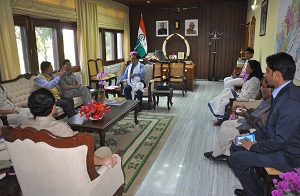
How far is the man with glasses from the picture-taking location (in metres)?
2.46

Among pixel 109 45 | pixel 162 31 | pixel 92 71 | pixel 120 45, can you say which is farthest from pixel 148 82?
pixel 162 31

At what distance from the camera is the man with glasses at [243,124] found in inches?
97.0

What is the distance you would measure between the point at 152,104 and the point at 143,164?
8.87 feet

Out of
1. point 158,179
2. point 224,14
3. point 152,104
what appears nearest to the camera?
point 158,179

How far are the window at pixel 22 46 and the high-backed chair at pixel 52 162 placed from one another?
3.61 meters

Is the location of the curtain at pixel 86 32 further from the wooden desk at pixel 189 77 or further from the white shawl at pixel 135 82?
the wooden desk at pixel 189 77

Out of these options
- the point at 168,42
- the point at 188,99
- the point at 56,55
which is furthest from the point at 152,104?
the point at 168,42

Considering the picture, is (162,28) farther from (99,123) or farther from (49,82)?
(99,123)

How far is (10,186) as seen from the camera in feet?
5.16

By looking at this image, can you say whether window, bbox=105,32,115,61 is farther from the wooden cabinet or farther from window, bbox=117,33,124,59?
the wooden cabinet

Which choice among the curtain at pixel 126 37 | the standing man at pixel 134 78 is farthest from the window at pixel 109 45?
the standing man at pixel 134 78

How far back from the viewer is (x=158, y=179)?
2.51 metres

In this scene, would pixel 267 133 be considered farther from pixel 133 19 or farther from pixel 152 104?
pixel 133 19

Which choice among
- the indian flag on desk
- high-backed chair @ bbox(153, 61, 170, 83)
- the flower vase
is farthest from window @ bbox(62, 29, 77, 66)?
the indian flag on desk
